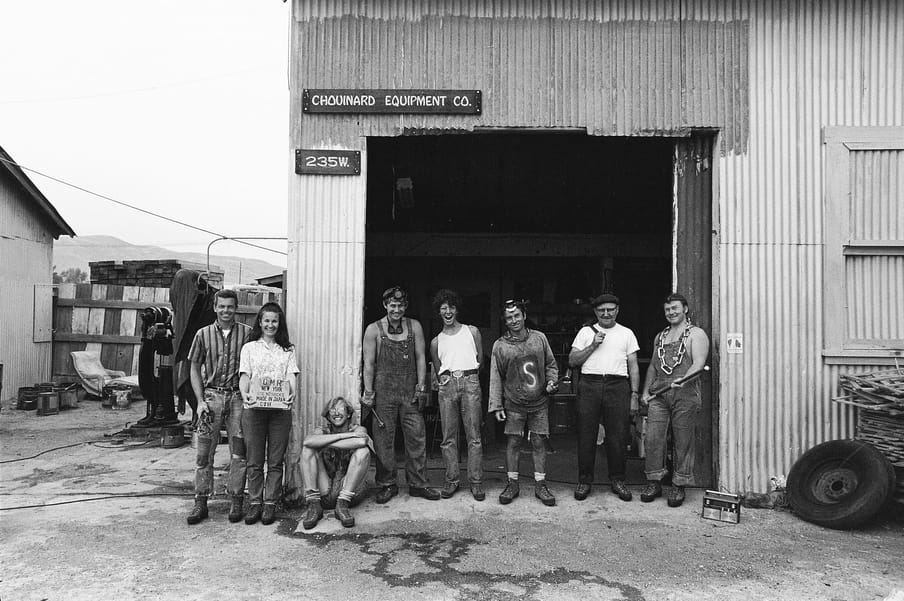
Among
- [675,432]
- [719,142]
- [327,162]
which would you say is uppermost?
[719,142]

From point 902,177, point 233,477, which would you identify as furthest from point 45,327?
point 902,177

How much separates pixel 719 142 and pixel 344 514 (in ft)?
15.7

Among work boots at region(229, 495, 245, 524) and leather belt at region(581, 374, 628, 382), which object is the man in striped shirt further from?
leather belt at region(581, 374, 628, 382)

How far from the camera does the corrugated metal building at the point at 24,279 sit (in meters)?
12.2

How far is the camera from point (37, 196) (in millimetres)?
13047

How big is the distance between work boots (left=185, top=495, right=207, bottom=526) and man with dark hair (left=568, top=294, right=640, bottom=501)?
10.7 feet

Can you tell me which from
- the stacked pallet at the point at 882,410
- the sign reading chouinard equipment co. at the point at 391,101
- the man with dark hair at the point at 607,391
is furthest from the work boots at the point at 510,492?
the sign reading chouinard equipment co. at the point at 391,101

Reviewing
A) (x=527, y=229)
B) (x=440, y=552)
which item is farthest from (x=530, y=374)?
(x=527, y=229)

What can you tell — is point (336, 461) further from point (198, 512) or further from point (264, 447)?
point (198, 512)

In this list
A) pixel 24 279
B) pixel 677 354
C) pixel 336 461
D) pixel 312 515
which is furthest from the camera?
pixel 24 279

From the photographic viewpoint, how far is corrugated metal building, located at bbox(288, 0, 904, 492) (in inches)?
228

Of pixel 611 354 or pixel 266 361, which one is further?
pixel 611 354

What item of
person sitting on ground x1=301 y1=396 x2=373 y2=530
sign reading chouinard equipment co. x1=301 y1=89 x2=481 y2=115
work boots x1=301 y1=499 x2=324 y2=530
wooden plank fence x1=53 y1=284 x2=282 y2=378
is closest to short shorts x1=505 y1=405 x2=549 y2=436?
person sitting on ground x1=301 y1=396 x2=373 y2=530

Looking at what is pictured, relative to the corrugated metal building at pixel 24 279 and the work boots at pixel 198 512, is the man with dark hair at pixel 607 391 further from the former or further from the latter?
the corrugated metal building at pixel 24 279
